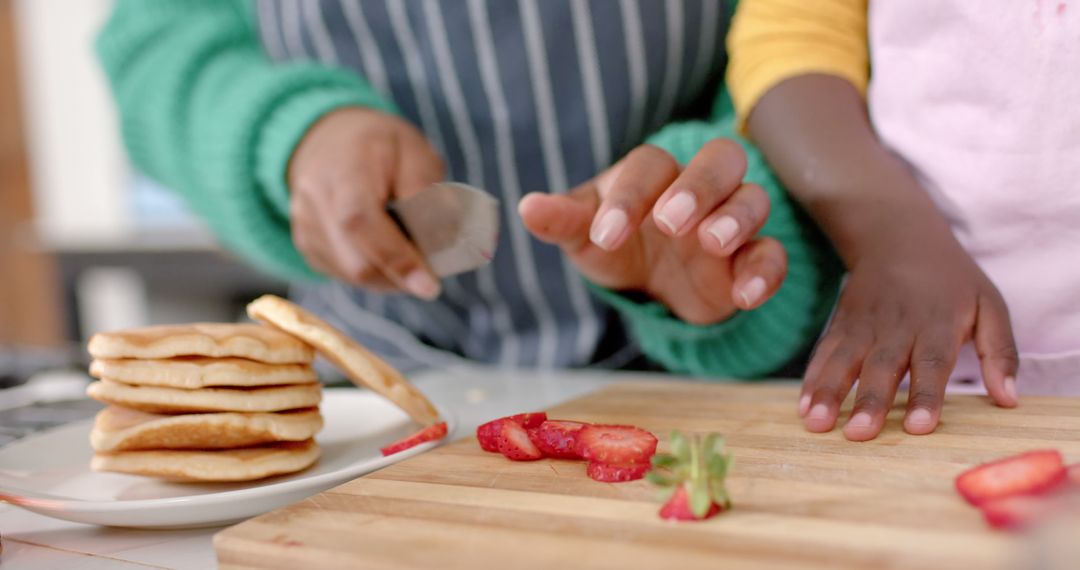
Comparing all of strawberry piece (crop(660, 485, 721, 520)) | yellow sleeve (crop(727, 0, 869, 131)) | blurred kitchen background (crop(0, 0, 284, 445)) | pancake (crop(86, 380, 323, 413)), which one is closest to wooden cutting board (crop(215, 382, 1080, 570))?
strawberry piece (crop(660, 485, 721, 520))

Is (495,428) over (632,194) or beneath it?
beneath

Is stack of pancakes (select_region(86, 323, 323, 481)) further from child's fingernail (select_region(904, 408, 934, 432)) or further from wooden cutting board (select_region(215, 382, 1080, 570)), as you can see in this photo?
child's fingernail (select_region(904, 408, 934, 432))

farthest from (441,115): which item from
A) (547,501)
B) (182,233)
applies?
(182,233)

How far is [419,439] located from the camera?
25.5 inches

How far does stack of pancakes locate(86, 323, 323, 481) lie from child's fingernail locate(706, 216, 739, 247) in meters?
0.31

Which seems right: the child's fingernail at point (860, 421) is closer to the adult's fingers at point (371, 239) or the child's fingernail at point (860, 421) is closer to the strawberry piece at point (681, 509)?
the strawberry piece at point (681, 509)

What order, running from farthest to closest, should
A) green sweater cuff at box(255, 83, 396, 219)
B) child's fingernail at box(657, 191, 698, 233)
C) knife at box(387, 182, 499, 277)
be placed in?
1. green sweater cuff at box(255, 83, 396, 219)
2. knife at box(387, 182, 499, 277)
3. child's fingernail at box(657, 191, 698, 233)

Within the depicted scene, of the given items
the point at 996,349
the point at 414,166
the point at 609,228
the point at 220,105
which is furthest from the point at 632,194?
the point at 220,105

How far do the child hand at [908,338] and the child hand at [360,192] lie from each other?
0.39 metres

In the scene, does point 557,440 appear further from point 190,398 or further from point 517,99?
point 517,99

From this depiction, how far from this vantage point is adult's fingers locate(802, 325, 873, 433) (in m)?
0.60

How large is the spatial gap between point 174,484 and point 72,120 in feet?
12.8

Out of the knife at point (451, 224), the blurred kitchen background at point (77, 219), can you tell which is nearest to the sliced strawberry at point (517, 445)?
the knife at point (451, 224)

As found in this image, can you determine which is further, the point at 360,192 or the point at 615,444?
the point at 360,192
